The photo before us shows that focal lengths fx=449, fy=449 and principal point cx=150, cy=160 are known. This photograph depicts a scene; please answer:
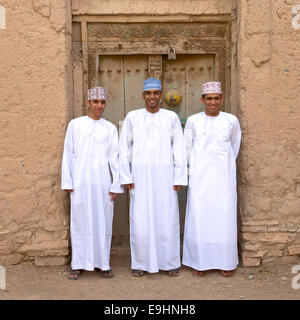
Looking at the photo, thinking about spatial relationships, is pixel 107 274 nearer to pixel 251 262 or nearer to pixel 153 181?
pixel 153 181

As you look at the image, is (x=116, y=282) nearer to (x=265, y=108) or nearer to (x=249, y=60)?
(x=265, y=108)

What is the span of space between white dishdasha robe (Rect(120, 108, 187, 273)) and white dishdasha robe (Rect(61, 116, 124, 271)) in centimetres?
19

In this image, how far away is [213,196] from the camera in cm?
400

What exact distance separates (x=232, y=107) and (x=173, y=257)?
1.59 meters

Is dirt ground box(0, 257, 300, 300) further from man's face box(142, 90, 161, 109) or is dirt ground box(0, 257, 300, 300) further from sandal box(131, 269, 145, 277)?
man's face box(142, 90, 161, 109)

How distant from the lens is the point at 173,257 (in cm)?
404

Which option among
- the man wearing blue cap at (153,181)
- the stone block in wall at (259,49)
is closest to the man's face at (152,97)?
the man wearing blue cap at (153,181)

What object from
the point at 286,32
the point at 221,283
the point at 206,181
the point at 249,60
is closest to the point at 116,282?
the point at 221,283

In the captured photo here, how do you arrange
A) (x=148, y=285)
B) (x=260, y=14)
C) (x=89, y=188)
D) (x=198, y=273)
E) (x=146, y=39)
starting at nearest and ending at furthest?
1. (x=148, y=285)
2. (x=89, y=188)
3. (x=198, y=273)
4. (x=260, y=14)
5. (x=146, y=39)

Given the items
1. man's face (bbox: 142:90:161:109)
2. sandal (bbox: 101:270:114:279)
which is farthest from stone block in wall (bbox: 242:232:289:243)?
man's face (bbox: 142:90:161:109)

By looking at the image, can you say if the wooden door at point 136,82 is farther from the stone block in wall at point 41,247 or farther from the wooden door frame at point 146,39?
the stone block in wall at point 41,247

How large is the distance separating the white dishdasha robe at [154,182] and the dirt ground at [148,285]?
21 centimetres

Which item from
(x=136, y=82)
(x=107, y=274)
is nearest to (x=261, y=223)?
(x=107, y=274)

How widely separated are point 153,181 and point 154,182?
13 mm
